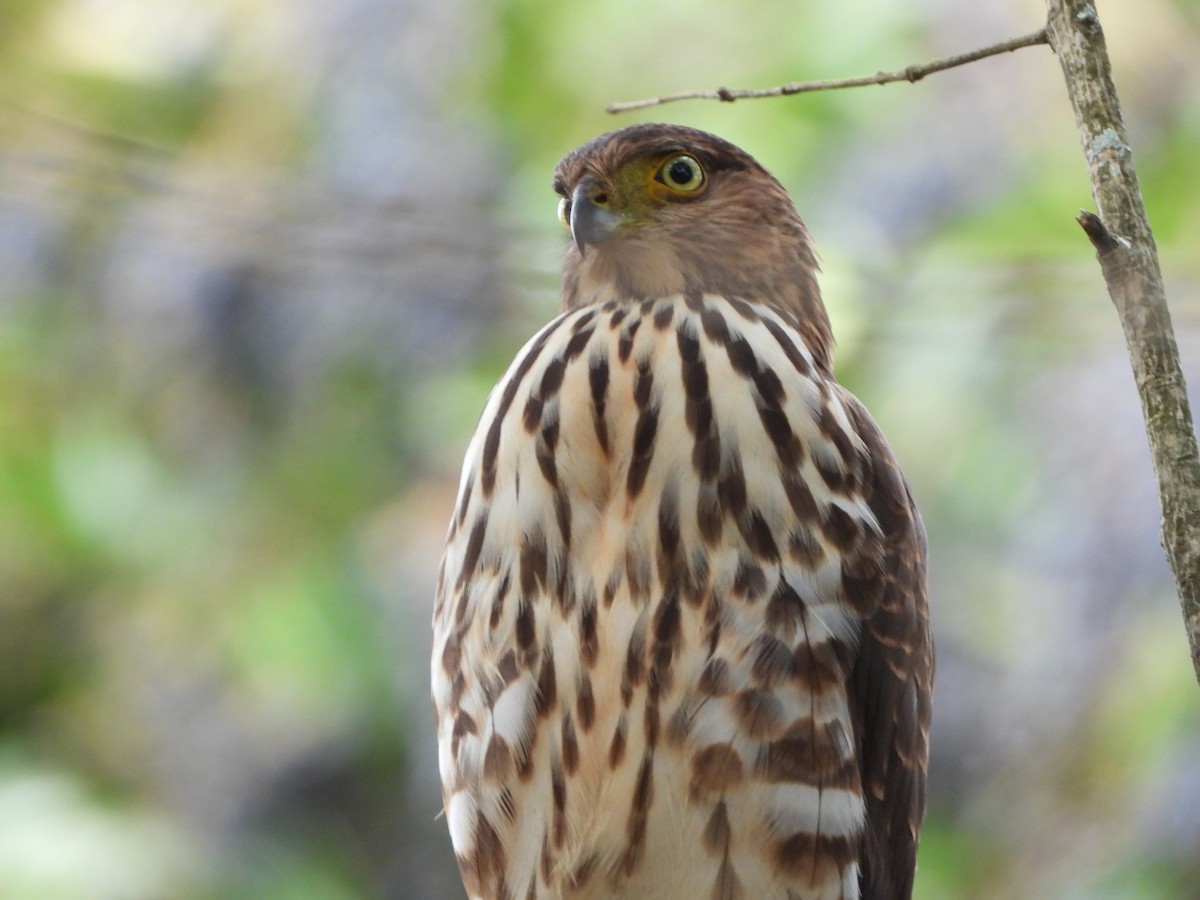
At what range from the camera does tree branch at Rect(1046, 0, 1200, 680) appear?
1.62 metres

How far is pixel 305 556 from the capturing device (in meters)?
5.88

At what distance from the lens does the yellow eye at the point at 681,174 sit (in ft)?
9.32

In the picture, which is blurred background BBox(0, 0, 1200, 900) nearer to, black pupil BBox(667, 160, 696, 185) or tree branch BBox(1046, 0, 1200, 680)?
black pupil BBox(667, 160, 696, 185)

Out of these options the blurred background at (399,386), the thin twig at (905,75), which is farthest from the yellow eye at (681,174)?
the blurred background at (399,386)

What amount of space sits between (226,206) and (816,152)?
212cm

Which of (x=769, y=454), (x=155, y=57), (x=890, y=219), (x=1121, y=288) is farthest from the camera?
(x=155, y=57)

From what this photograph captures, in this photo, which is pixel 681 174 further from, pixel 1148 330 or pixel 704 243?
pixel 1148 330

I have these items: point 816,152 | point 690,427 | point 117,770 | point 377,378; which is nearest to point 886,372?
point 816,152

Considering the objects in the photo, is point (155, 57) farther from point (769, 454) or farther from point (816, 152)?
point (769, 454)

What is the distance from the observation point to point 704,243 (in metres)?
2.80

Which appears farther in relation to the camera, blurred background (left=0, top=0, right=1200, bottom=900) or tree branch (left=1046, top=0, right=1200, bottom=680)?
blurred background (left=0, top=0, right=1200, bottom=900)

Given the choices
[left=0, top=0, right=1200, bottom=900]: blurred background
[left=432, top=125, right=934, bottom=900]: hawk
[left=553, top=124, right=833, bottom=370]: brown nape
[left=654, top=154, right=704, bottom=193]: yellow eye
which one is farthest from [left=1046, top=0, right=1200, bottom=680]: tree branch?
[left=0, top=0, right=1200, bottom=900]: blurred background

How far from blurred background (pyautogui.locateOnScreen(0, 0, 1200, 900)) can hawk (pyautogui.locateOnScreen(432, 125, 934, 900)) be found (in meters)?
1.72

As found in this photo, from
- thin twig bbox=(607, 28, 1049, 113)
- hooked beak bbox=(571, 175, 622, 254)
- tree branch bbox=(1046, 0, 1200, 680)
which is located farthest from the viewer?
hooked beak bbox=(571, 175, 622, 254)
